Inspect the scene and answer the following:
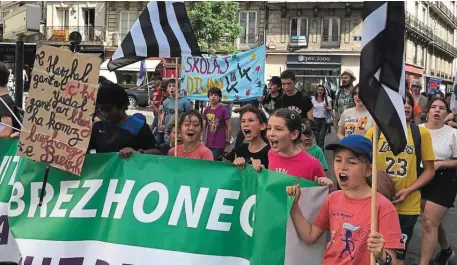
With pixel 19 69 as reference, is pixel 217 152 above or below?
below

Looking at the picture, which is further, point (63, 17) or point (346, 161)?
point (63, 17)

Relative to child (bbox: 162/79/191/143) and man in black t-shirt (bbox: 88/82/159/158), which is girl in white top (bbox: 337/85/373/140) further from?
child (bbox: 162/79/191/143)

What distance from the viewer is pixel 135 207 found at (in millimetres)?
3775

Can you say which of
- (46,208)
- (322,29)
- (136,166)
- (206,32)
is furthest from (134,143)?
(322,29)

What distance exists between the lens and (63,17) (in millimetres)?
45625

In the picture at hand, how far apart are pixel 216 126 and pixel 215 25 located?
30.8 metres

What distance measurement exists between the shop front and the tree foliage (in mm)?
4673

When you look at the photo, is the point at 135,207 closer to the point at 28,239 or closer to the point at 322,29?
A: the point at 28,239

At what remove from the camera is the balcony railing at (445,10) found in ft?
188

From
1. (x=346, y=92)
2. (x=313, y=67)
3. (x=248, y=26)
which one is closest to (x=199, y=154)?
(x=346, y=92)

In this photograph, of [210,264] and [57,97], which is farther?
[57,97]

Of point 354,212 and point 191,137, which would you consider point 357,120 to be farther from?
point 354,212

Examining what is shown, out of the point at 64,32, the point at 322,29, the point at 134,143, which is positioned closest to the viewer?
the point at 134,143

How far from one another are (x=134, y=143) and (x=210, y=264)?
4.03 feet
